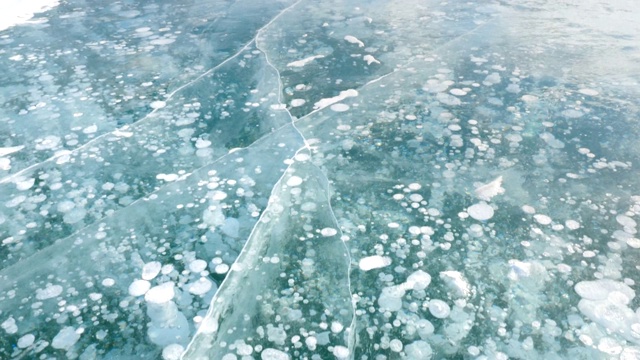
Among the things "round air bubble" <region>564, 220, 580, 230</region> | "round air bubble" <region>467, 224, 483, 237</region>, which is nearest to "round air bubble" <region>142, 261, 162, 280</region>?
"round air bubble" <region>467, 224, 483, 237</region>

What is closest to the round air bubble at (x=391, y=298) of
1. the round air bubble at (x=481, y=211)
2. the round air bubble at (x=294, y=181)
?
the round air bubble at (x=481, y=211)

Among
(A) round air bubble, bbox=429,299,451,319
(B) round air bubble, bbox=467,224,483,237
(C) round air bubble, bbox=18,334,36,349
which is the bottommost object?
(C) round air bubble, bbox=18,334,36,349

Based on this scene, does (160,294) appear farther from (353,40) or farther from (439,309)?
(353,40)

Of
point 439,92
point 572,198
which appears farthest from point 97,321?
point 439,92

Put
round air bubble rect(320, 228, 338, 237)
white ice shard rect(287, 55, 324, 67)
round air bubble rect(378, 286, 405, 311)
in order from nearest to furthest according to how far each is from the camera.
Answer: round air bubble rect(378, 286, 405, 311)
round air bubble rect(320, 228, 338, 237)
white ice shard rect(287, 55, 324, 67)

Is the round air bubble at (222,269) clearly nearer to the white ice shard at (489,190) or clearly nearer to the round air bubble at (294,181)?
the round air bubble at (294,181)

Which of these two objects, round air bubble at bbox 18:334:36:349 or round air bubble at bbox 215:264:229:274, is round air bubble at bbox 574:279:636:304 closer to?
round air bubble at bbox 215:264:229:274

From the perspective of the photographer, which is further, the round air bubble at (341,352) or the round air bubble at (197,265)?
the round air bubble at (197,265)
